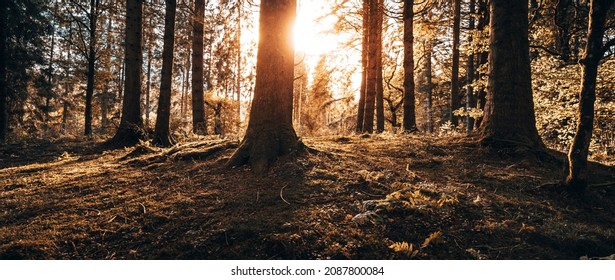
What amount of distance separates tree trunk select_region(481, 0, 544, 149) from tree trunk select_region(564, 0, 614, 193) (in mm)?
1398

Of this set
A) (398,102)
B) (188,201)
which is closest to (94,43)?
(188,201)

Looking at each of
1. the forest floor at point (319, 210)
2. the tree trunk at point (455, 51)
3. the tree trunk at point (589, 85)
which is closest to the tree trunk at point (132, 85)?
the forest floor at point (319, 210)

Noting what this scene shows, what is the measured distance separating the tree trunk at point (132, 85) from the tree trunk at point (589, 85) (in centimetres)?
1002

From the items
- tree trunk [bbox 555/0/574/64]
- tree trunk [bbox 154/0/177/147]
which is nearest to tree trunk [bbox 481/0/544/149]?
tree trunk [bbox 555/0/574/64]

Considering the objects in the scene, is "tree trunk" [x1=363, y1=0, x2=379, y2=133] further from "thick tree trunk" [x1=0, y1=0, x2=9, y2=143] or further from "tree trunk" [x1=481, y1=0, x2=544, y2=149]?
"thick tree trunk" [x1=0, y1=0, x2=9, y2=143]

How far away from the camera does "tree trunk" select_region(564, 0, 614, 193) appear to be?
3584 millimetres

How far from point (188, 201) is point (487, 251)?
335 cm

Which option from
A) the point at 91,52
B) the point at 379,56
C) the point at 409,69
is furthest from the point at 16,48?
the point at 409,69

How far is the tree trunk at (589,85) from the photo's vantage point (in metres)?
3.58

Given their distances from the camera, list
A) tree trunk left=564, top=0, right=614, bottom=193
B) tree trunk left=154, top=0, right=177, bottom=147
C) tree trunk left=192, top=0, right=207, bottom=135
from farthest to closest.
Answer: tree trunk left=192, top=0, right=207, bottom=135
tree trunk left=154, top=0, right=177, bottom=147
tree trunk left=564, top=0, right=614, bottom=193

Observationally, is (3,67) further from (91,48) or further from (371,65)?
(371,65)

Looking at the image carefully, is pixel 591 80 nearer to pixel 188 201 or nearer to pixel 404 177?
pixel 404 177

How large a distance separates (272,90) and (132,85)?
662cm

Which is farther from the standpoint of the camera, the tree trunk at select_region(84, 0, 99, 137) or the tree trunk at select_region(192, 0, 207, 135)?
the tree trunk at select_region(84, 0, 99, 137)
